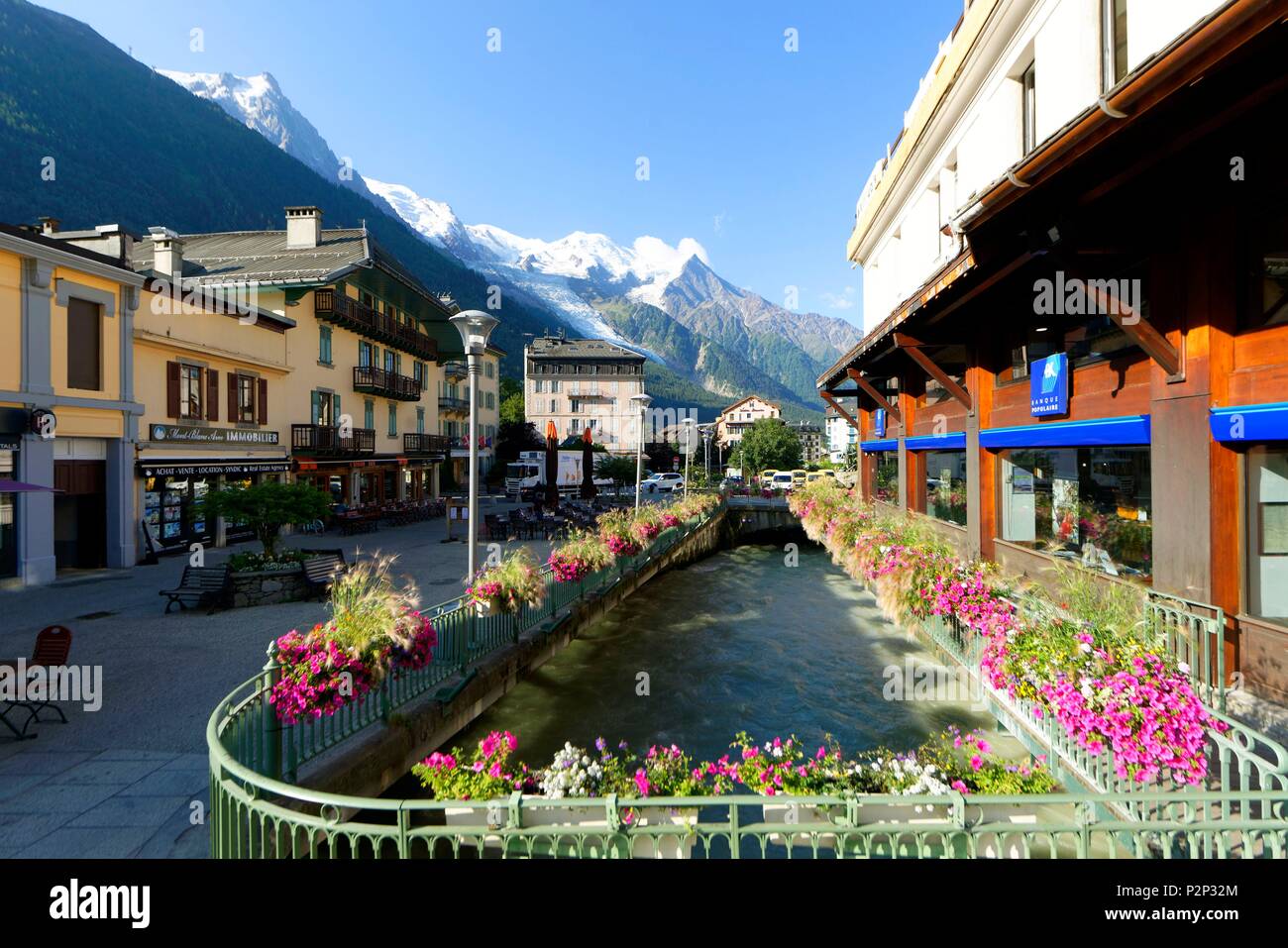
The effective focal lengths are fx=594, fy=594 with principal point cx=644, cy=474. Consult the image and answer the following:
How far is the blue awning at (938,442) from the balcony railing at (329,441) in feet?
77.3

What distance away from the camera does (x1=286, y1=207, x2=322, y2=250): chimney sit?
2988cm

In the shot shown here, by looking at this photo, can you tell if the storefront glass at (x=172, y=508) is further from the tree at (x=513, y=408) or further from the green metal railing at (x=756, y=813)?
the tree at (x=513, y=408)

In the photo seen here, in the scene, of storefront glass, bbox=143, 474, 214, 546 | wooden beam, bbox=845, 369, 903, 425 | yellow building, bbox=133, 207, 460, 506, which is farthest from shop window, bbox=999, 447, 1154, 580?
yellow building, bbox=133, 207, 460, 506

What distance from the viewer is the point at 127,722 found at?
6.76 m

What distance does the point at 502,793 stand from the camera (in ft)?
14.7

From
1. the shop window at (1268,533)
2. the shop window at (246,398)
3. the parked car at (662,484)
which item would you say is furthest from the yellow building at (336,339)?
the shop window at (1268,533)

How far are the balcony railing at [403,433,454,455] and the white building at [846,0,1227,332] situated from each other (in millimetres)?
27277

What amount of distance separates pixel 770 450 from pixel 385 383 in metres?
45.8

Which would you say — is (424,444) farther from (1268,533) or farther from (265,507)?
(1268,533)

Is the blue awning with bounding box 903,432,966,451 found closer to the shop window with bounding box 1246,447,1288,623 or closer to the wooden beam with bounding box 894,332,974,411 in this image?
the wooden beam with bounding box 894,332,974,411

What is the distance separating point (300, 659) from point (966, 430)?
12659 millimetres

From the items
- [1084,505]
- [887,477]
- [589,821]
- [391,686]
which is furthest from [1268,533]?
[887,477]

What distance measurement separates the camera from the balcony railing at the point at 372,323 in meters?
26.9

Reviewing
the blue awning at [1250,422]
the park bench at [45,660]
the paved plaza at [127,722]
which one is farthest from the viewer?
the park bench at [45,660]
